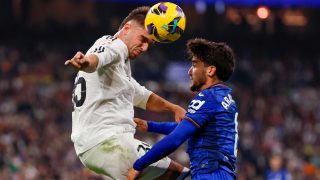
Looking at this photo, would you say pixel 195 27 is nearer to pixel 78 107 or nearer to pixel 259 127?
pixel 259 127

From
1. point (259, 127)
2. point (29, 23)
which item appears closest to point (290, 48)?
point (259, 127)

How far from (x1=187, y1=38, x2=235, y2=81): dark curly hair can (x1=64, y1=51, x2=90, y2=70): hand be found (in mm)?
971

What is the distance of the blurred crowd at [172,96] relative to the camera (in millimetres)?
17109

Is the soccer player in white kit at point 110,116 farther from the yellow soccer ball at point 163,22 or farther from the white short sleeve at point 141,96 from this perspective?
the white short sleeve at point 141,96

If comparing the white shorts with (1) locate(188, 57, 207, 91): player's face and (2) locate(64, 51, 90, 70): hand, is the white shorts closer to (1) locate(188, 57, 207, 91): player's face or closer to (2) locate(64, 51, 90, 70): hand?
(1) locate(188, 57, 207, 91): player's face

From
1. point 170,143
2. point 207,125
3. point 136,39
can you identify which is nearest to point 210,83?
point 207,125

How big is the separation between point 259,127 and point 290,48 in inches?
299

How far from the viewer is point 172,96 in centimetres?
2236

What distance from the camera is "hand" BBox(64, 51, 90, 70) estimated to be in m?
5.44

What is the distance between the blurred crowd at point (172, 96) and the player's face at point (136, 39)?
8.32 meters

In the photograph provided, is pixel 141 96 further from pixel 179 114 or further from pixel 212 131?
pixel 212 131

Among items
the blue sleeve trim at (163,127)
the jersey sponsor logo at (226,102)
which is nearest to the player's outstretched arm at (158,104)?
the blue sleeve trim at (163,127)

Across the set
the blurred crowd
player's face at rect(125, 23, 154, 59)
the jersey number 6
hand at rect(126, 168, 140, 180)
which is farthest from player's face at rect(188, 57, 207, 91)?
the blurred crowd

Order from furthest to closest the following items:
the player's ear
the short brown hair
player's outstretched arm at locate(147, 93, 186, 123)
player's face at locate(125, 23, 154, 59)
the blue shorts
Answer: player's outstretched arm at locate(147, 93, 186, 123), the short brown hair, player's face at locate(125, 23, 154, 59), the player's ear, the blue shorts
